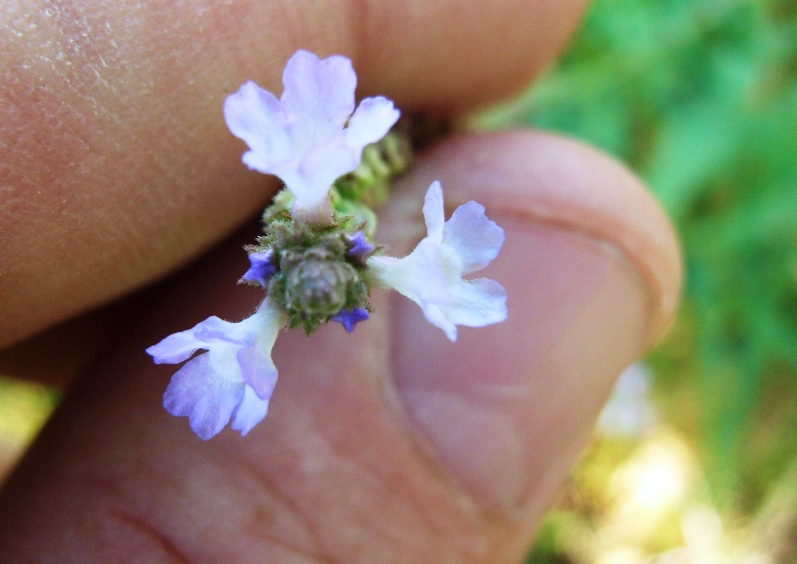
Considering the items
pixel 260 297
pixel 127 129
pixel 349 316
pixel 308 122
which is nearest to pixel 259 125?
pixel 308 122

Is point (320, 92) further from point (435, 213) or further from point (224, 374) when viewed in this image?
point (224, 374)

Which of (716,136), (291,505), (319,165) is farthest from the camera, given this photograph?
(716,136)

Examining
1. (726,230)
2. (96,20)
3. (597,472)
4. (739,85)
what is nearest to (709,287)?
(726,230)

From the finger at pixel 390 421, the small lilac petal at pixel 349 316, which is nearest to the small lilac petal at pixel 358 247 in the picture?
the small lilac petal at pixel 349 316

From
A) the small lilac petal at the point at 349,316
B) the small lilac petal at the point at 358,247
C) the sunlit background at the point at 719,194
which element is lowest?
the small lilac petal at the point at 349,316

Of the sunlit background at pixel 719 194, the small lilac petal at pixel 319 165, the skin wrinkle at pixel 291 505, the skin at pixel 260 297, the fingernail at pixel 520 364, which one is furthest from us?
the sunlit background at pixel 719 194

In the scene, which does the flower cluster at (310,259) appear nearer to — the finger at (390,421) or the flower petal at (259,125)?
the flower petal at (259,125)
